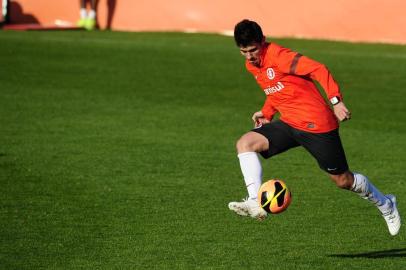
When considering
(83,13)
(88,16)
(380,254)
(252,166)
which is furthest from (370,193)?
(88,16)

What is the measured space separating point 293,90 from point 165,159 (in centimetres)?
557

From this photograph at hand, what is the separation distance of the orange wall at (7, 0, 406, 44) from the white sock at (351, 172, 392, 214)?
1596 cm

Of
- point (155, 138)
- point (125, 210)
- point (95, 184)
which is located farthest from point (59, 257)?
point (155, 138)

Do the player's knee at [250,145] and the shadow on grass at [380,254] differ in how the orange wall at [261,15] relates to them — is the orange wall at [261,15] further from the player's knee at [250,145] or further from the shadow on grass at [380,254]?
the player's knee at [250,145]

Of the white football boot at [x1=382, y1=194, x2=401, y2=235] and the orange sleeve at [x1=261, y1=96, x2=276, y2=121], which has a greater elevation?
the orange sleeve at [x1=261, y1=96, x2=276, y2=121]

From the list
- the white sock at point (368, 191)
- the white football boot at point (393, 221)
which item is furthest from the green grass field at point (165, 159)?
the white sock at point (368, 191)

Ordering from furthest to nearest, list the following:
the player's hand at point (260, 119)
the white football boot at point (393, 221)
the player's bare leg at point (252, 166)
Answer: the player's hand at point (260, 119) → the white football boot at point (393, 221) → the player's bare leg at point (252, 166)

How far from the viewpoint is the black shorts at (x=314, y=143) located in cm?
1033

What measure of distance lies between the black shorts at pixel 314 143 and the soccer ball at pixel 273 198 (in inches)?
25.3

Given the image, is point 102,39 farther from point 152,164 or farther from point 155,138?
point 152,164

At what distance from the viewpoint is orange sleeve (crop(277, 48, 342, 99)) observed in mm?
9766

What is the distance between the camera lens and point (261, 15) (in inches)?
1080

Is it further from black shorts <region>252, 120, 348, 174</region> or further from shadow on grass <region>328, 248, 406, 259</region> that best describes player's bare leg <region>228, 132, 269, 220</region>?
shadow on grass <region>328, 248, 406, 259</region>

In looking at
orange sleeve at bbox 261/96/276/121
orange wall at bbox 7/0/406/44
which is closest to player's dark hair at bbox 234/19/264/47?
orange sleeve at bbox 261/96/276/121
